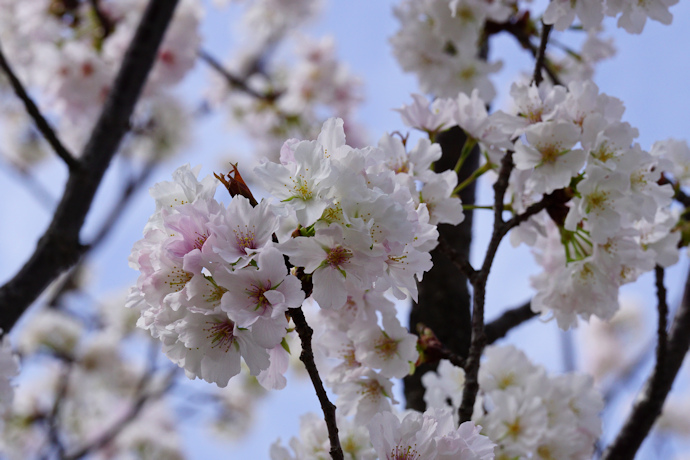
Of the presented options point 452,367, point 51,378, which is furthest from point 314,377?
point 51,378

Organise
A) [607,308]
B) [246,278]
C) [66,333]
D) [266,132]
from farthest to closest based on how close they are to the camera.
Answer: [66,333]
[266,132]
[607,308]
[246,278]

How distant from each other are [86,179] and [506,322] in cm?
135

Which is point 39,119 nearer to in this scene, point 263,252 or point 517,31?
point 263,252

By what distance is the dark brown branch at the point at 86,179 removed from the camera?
1.62 metres

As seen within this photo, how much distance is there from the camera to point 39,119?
67.3 inches

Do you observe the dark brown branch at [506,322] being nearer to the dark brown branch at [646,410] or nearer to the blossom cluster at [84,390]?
the dark brown branch at [646,410]

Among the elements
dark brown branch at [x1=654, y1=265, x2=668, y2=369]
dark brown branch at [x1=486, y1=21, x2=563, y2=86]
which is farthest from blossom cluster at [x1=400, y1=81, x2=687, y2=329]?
dark brown branch at [x1=486, y1=21, x2=563, y2=86]

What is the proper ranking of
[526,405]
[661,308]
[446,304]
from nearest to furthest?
[526,405]
[661,308]
[446,304]

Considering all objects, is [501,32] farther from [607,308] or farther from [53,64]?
[53,64]

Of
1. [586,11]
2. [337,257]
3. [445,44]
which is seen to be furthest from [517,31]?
[337,257]

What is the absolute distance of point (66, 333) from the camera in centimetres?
476

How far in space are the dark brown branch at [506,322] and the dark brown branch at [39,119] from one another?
1343 millimetres

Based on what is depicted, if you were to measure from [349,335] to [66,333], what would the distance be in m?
4.24

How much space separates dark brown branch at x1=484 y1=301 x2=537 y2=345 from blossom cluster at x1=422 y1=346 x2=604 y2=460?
0.39 metres
